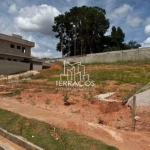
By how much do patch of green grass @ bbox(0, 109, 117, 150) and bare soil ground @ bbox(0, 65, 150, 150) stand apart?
828 mm

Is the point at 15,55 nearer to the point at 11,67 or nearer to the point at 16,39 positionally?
the point at 16,39

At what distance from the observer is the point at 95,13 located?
43219 millimetres

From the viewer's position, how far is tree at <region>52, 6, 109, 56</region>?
43.2 metres

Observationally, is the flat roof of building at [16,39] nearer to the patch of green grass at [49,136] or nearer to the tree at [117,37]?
Answer: the tree at [117,37]

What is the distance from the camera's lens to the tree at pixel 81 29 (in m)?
43.2

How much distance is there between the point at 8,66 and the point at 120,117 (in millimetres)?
22444

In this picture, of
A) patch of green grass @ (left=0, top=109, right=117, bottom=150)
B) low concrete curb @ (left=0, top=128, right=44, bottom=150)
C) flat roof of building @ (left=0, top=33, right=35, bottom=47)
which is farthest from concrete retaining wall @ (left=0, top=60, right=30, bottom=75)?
low concrete curb @ (left=0, top=128, right=44, bottom=150)

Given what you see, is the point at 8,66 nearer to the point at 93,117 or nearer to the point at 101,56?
the point at 101,56

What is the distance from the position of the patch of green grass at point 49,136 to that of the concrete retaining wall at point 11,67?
21.8 m

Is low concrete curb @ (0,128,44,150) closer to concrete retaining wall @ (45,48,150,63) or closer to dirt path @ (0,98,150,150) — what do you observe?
dirt path @ (0,98,150,150)

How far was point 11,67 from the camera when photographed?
29203 mm

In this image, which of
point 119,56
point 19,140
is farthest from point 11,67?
point 19,140

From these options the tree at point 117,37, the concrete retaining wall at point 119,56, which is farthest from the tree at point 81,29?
the concrete retaining wall at point 119,56

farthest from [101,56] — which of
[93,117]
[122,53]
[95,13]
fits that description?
[93,117]
